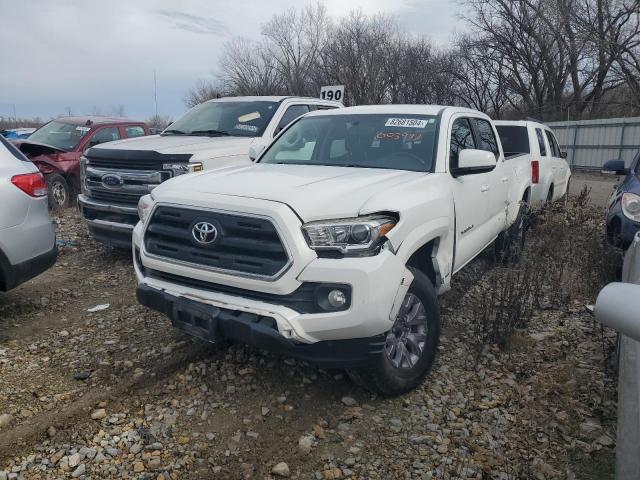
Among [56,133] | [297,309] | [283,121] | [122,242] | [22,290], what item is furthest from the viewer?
[56,133]

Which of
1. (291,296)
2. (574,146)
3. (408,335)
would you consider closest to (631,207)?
(408,335)

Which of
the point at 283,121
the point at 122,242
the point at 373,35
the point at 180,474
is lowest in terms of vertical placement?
the point at 180,474

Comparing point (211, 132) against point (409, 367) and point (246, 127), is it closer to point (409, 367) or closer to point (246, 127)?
point (246, 127)

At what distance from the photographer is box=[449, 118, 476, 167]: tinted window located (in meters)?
4.43

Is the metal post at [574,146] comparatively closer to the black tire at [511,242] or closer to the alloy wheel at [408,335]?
the black tire at [511,242]

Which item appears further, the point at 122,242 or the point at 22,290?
the point at 122,242

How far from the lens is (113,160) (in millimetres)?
6211

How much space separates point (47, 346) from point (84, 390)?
0.90 m

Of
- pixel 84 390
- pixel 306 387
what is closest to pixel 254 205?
pixel 306 387

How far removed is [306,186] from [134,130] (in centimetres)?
905

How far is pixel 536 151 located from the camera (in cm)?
871

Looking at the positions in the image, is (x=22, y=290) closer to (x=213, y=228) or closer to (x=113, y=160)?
(x=113, y=160)

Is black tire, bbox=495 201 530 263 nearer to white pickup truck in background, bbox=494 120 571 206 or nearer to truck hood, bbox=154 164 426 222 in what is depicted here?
white pickup truck in background, bbox=494 120 571 206

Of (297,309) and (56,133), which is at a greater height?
(56,133)
